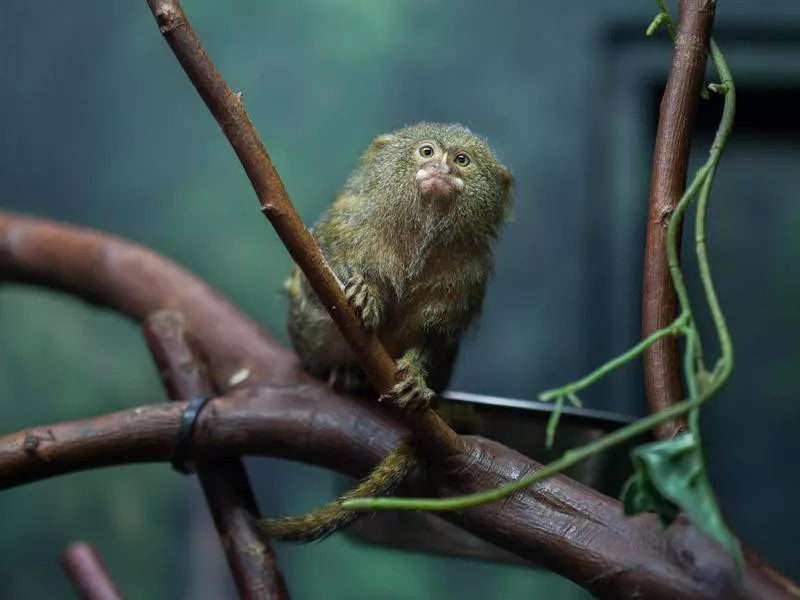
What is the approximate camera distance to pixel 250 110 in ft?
11.2

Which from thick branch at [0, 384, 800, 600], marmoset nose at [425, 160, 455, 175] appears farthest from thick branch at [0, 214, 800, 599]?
marmoset nose at [425, 160, 455, 175]

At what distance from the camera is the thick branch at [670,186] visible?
1564 mm

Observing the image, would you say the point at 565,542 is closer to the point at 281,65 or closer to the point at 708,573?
the point at 708,573

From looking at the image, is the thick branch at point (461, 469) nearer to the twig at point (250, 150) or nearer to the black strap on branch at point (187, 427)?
the black strap on branch at point (187, 427)

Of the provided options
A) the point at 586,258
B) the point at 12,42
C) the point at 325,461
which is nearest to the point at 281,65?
the point at 12,42

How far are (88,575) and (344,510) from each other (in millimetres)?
834

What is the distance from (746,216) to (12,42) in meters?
2.57

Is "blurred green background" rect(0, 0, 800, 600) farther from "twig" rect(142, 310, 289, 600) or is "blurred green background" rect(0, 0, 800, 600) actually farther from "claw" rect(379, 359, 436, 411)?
"claw" rect(379, 359, 436, 411)

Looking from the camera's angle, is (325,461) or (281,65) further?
(281,65)

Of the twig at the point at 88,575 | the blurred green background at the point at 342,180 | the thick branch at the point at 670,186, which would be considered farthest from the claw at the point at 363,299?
the blurred green background at the point at 342,180

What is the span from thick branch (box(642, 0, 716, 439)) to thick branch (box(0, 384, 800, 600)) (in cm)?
20

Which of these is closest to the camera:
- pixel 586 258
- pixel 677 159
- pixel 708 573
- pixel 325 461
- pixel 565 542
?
pixel 708 573

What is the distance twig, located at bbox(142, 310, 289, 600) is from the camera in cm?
195

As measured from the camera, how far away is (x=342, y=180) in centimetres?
340
